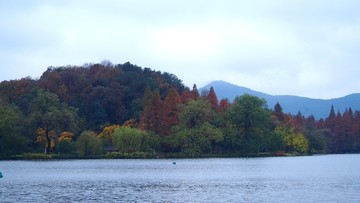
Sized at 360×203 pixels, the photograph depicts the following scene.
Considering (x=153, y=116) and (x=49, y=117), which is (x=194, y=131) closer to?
(x=153, y=116)

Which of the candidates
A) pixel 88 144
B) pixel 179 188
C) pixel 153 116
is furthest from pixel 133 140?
pixel 179 188

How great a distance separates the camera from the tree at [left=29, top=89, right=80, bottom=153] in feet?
303

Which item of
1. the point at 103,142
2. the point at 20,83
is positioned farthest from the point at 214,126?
the point at 20,83

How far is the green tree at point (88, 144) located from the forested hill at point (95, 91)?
15039 mm

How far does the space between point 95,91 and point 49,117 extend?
73.6 ft

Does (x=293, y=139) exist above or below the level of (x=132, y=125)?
below

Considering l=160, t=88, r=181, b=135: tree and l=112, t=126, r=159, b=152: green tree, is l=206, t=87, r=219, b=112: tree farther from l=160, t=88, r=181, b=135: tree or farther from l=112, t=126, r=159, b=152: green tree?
l=112, t=126, r=159, b=152: green tree

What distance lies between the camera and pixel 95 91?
372ft

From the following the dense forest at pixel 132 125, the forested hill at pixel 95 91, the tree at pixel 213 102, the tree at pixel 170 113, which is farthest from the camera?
the forested hill at pixel 95 91

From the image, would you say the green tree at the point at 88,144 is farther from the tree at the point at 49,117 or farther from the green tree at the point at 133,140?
the tree at the point at 49,117

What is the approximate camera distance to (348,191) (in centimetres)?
3659

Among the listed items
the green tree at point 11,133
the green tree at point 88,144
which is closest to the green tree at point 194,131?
the green tree at point 88,144

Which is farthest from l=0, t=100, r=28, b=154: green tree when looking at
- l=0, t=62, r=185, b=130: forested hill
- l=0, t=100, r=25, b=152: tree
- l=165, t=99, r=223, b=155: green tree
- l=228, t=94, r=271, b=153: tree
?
l=228, t=94, r=271, b=153: tree

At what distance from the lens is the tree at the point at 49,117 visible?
303 feet
